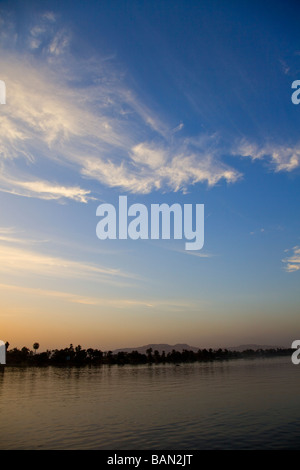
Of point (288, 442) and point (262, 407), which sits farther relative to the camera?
point (262, 407)

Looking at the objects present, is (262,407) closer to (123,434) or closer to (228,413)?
(228,413)

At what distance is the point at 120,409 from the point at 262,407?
2192 cm

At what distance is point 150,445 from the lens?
27.1 meters

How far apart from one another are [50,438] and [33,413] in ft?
57.7

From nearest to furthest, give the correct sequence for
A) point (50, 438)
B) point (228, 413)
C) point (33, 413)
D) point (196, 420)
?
point (50, 438) < point (196, 420) < point (228, 413) < point (33, 413)
